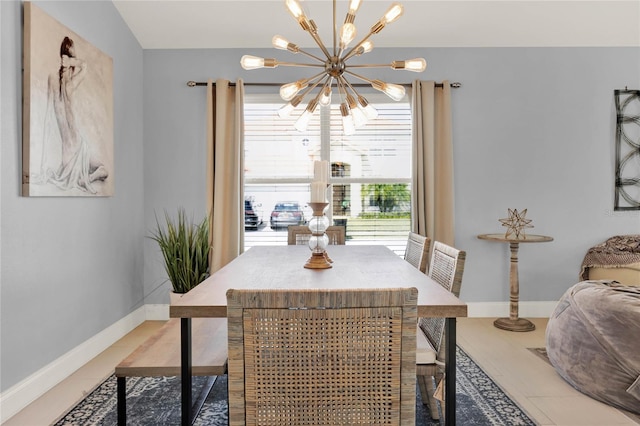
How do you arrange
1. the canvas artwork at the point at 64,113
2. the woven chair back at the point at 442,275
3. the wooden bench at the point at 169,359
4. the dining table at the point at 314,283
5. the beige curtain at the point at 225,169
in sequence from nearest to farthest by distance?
the dining table at the point at 314,283 < the wooden bench at the point at 169,359 < the woven chair back at the point at 442,275 < the canvas artwork at the point at 64,113 < the beige curtain at the point at 225,169

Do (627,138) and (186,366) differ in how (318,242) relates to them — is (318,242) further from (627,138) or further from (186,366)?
(627,138)

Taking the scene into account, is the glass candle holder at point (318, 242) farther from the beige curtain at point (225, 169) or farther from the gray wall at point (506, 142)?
the gray wall at point (506, 142)

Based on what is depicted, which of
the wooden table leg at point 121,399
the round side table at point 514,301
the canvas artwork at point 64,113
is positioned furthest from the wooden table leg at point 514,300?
the canvas artwork at point 64,113

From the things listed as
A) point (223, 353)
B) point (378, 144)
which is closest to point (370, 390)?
point (223, 353)

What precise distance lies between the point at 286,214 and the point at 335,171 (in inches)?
24.4

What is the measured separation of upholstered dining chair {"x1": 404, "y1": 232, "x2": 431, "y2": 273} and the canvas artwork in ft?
7.03

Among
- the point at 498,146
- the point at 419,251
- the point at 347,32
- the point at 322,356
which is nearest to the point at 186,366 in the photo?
the point at 322,356

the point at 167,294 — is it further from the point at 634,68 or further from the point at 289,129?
the point at 634,68

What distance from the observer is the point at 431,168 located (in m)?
3.68

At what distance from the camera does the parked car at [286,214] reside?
395 centimetres

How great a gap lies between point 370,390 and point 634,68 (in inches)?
170

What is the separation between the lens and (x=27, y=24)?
221 centimetres

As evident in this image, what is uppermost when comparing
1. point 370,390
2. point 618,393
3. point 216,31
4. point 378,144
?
point 216,31

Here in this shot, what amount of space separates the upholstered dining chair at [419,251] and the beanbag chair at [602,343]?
0.96 metres
